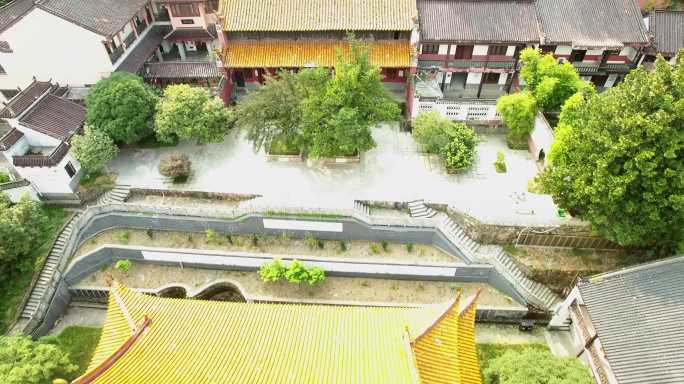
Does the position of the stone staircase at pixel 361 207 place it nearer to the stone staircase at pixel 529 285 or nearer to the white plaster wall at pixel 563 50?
the stone staircase at pixel 529 285

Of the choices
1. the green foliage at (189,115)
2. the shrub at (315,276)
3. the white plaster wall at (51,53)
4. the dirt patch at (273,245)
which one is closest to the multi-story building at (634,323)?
the dirt patch at (273,245)

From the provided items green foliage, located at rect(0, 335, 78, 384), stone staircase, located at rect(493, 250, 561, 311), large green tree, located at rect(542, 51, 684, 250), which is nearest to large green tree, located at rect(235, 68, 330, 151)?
stone staircase, located at rect(493, 250, 561, 311)

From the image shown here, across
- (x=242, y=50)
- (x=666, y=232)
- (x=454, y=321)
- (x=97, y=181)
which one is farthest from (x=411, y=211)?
(x=97, y=181)

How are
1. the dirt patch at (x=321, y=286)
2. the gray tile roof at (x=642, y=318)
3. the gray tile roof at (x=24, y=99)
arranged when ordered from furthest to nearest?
the gray tile roof at (x=24, y=99) < the dirt patch at (x=321, y=286) < the gray tile roof at (x=642, y=318)

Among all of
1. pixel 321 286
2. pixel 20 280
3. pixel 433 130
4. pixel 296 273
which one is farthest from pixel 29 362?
pixel 433 130

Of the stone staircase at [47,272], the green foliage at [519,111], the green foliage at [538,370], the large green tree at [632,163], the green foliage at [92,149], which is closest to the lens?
the green foliage at [538,370]

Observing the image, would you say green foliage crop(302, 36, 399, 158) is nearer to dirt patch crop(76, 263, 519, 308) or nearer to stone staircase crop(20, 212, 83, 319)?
dirt patch crop(76, 263, 519, 308)
